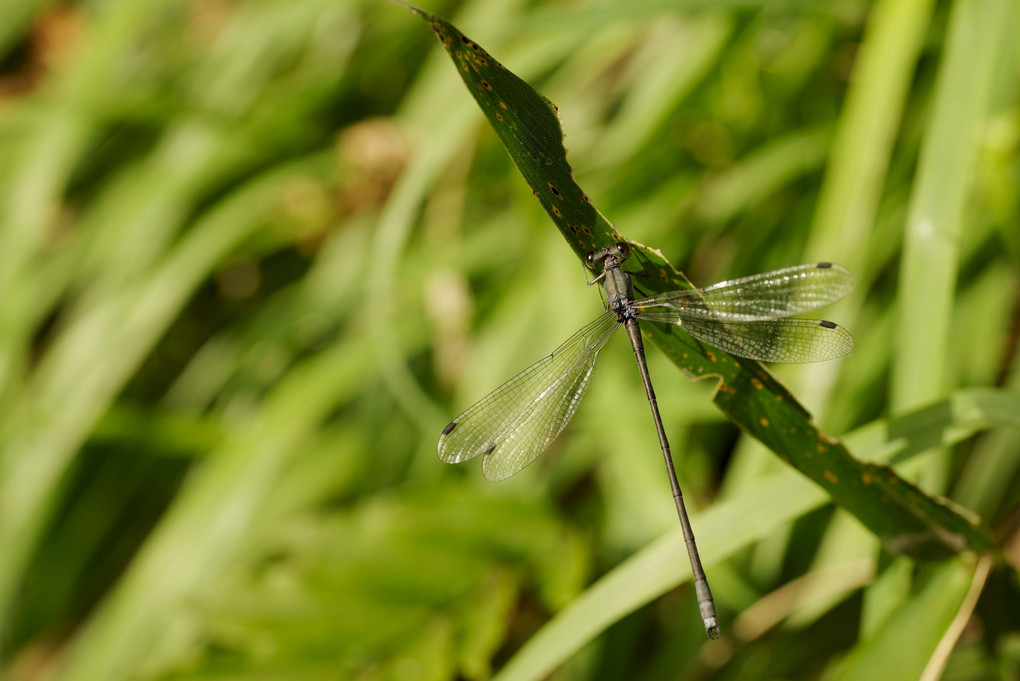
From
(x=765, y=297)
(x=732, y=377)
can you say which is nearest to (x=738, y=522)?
(x=732, y=377)

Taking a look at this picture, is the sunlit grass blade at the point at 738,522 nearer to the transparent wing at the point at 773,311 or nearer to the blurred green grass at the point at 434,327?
the blurred green grass at the point at 434,327

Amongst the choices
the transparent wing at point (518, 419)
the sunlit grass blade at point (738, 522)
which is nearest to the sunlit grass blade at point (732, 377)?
the sunlit grass blade at point (738, 522)

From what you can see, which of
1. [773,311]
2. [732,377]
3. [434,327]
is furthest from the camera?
[434,327]

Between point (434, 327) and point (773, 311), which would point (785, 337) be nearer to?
point (773, 311)

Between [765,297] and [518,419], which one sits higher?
[518,419]

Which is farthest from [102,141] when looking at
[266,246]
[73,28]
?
[73,28]

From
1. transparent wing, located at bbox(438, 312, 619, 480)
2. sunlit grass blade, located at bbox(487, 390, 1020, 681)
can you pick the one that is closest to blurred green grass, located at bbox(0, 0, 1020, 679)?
sunlit grass blade, located at bbox(487, 390, 1020, 681)
